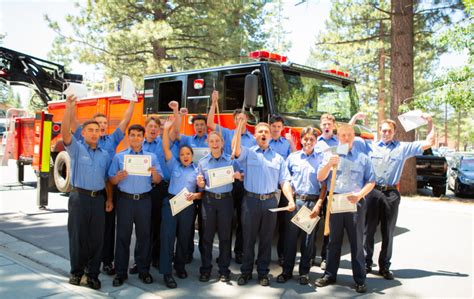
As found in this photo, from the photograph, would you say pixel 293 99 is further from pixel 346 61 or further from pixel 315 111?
pixel 346 61

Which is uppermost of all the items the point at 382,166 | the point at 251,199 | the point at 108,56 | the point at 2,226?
the point at 108,56

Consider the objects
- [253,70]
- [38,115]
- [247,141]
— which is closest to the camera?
[247,141]

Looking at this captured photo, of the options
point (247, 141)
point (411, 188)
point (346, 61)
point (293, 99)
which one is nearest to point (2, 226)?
point (247, 141)

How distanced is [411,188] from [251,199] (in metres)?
8.94

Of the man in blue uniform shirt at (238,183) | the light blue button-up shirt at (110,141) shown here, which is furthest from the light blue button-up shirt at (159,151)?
the man in blue uniform shirt at (238,183)

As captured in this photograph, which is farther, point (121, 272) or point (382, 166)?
point (382, 166)

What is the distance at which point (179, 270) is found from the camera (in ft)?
15.0

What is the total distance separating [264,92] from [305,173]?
1.68 m

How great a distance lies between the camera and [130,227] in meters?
4.23

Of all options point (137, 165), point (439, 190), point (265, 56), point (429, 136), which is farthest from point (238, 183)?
point (439, 190)

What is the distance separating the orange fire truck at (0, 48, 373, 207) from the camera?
576 centimetres

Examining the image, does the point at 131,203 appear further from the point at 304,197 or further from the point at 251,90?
the point at 251,90

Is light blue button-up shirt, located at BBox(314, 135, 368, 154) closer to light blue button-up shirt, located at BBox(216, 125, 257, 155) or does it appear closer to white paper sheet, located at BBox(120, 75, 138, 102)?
light blue button-up shirt, located at BBox(216, 125, 257, 155)

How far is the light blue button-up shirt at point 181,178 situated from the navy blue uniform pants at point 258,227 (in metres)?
0.60
